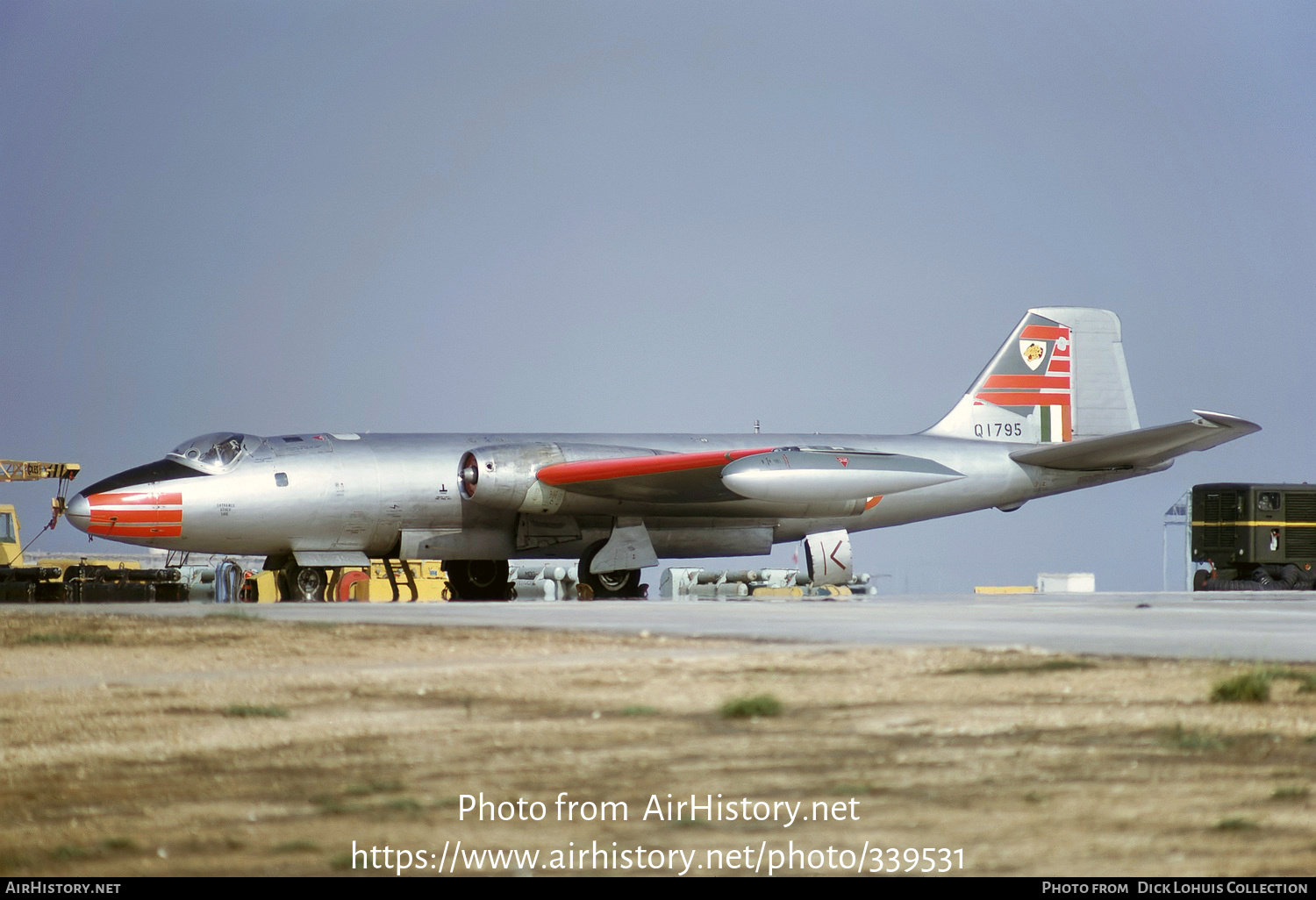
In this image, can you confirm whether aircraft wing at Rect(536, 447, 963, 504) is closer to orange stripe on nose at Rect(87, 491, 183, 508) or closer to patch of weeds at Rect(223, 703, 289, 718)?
orange stripe on nose at Rect(87, 491, 183, 508)

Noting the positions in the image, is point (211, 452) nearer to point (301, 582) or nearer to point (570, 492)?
point (301, 582)

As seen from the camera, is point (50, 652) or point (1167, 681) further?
point (50, 652)

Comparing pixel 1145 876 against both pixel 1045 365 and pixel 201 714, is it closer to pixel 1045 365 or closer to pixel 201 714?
pixel 201 714

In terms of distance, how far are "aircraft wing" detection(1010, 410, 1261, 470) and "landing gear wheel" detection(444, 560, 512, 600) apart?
38.7 ft

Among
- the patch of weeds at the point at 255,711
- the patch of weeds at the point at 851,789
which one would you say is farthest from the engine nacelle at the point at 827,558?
the patch of weeds at the point at 851,789

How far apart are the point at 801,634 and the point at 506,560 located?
15.5 meters

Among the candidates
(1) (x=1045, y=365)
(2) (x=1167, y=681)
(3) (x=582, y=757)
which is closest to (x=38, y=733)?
(3) (x=582, y=757)

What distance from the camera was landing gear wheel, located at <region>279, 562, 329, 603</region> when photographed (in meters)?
24.7

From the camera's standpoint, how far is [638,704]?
22.8ft

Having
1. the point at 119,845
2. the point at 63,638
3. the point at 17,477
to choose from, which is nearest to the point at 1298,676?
the point at 119,845

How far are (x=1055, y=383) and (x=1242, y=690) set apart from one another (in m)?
25.8

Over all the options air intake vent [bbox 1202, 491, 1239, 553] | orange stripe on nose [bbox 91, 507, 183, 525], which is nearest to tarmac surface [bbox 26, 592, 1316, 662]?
orange stripe on nose [bbox 91, 507, 183, 525]

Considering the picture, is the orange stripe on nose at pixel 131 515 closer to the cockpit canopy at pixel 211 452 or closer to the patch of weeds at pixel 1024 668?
the cockpit canopy at pixel 211 452

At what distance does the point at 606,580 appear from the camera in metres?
26.2
